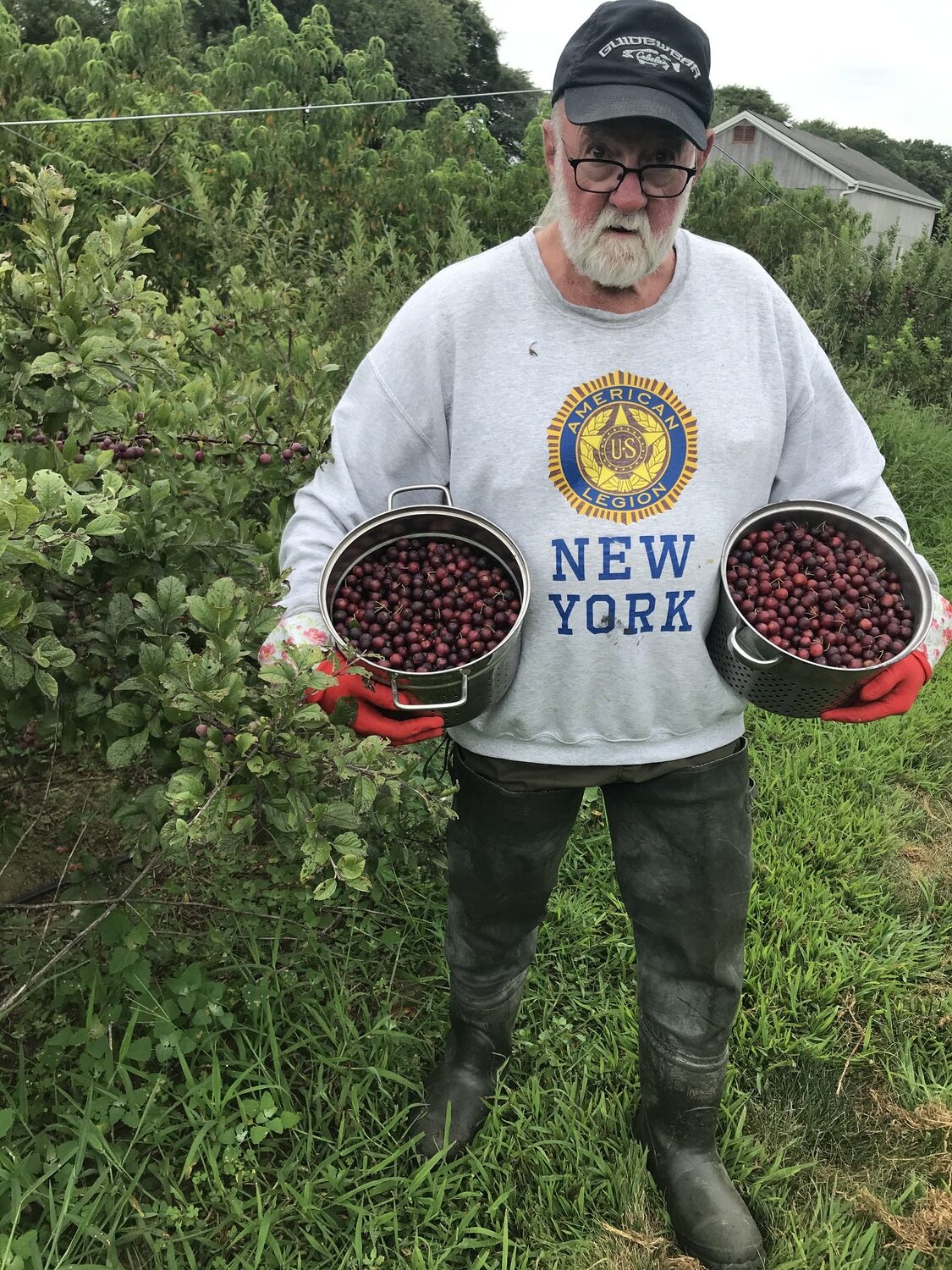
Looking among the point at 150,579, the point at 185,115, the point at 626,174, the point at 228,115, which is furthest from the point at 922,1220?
the point at 228,115

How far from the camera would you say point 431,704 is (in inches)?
59.5

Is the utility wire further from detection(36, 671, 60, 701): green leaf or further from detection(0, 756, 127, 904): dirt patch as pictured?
detection(36, 671, 60, 701): green leaf

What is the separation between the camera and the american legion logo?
1600 millimetres

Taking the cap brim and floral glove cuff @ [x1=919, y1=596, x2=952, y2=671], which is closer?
the cap brim

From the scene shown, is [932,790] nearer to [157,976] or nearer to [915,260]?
[157,976]

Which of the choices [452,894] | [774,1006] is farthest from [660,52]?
[774,1006]

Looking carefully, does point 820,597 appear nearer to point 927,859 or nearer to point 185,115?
point 927,859

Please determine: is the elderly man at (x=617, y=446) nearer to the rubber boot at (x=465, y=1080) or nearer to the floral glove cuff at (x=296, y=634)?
the floral glove cuff at (x=296, y=634)

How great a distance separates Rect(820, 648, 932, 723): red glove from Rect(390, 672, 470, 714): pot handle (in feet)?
2.19

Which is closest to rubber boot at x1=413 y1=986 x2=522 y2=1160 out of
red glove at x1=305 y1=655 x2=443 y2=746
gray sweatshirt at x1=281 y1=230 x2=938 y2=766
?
gray sweatshirt at x1=281 y1=230 x2=938 y2=766

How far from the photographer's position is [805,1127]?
88.5 inches

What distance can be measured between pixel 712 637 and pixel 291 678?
811 millimetres

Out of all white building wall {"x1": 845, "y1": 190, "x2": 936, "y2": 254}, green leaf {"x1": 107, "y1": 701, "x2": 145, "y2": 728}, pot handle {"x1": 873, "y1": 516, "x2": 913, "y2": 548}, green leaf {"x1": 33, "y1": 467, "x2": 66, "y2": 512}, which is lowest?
white building wall {"x1": 845, "y1": 190, "x2": 936, "y2": 254}

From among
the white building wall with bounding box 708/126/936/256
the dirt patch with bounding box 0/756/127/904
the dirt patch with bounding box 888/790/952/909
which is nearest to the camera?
the dirt patch with bounding box 0/756/127/904
